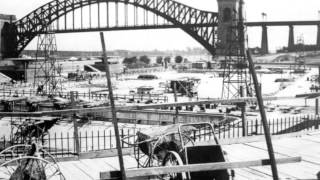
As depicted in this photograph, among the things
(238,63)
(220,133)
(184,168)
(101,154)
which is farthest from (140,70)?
(184,168)

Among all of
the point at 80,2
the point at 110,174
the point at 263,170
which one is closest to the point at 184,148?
the point at 110,174

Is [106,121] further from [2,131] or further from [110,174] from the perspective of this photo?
[110,174]

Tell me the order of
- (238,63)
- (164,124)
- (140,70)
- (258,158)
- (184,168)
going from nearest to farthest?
(184,168) → (258,158) → (164,124) → (238,63) → (140,70)

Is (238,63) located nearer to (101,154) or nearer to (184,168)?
(101,154)

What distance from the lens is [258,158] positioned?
23.6 feet

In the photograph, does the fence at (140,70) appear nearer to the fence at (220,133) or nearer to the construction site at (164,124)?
the construction site at (164,124)

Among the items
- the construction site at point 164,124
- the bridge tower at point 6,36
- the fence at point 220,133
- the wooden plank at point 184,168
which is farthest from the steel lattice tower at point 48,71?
the wooden plank at point 184,168

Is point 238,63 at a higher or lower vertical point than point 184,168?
higher

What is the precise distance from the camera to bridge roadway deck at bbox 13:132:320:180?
609 cm

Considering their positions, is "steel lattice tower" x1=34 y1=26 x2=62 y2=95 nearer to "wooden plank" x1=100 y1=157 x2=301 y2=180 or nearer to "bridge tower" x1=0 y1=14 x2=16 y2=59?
"bridge tower" x1=0 y1=14 x2=16 y2=59

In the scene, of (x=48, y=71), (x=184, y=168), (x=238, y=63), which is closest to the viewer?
(x=184, y=168)

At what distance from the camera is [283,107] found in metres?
26.8

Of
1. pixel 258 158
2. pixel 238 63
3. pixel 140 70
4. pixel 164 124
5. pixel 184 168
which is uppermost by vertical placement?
pixel 238 63

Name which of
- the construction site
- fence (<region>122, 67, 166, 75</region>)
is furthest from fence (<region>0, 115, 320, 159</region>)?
fence (<region>122, 67, 166, 75</region>)
